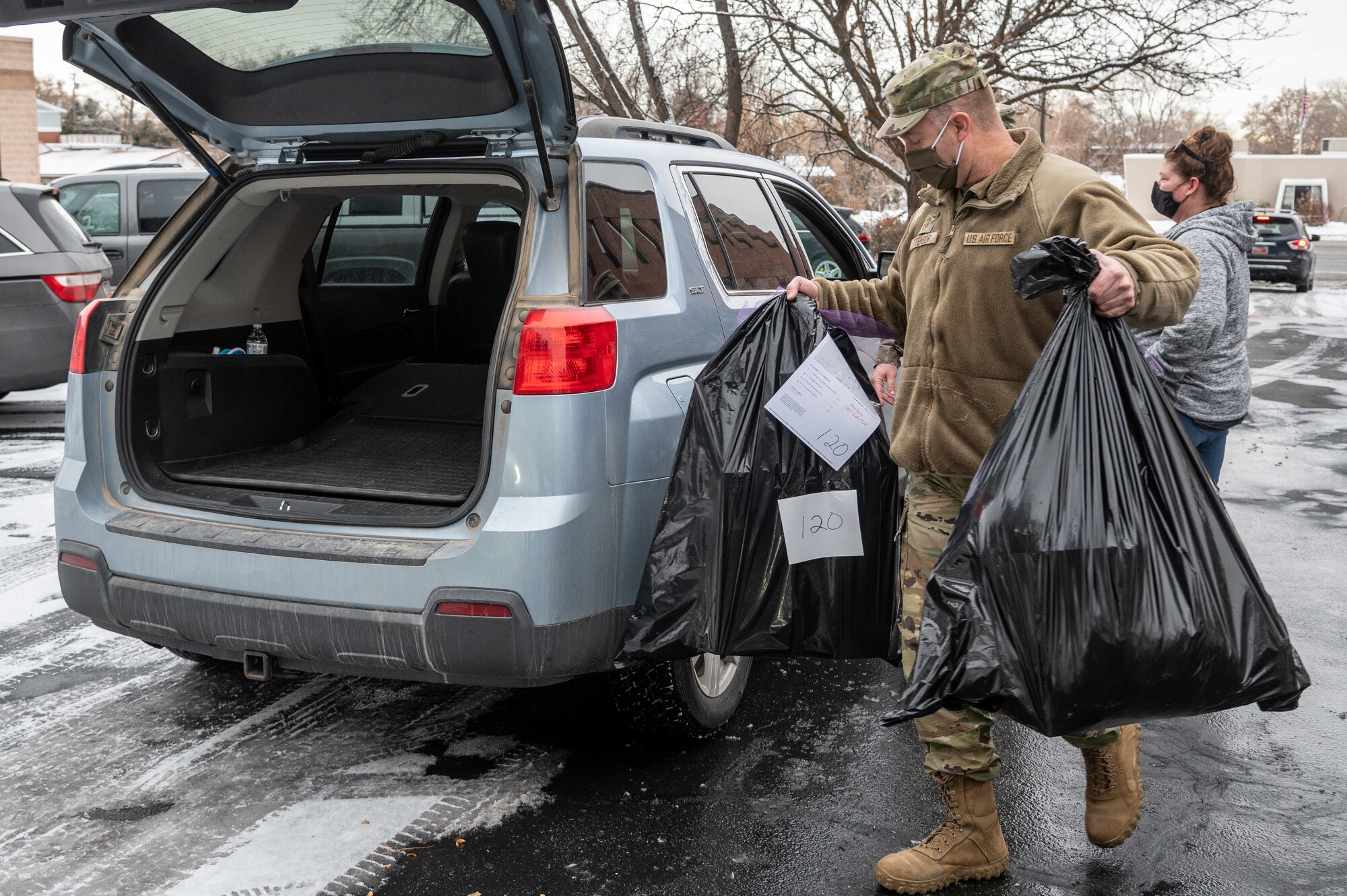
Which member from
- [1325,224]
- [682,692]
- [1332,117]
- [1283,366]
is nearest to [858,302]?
[682,692]

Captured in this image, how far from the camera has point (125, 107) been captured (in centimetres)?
6700

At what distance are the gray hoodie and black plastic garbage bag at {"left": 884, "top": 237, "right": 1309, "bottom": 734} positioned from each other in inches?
62.6

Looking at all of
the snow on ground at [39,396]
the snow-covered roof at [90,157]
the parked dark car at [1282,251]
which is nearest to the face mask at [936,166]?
the snow on ground at [39,396]

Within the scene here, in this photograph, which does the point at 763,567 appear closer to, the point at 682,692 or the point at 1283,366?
the point at 682,692

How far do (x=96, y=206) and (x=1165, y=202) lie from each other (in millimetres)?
10999

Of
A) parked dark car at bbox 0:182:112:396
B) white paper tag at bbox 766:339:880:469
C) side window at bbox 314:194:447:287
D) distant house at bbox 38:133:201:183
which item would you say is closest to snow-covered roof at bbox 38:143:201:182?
distant house at bbox 38:133:201:183

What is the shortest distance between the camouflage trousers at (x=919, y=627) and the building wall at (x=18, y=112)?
117 feet

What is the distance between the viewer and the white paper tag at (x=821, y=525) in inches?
121

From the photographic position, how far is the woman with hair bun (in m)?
3.93

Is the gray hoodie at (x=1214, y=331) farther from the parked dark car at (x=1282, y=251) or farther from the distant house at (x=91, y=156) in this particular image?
the distant house at (x=91, y=156)

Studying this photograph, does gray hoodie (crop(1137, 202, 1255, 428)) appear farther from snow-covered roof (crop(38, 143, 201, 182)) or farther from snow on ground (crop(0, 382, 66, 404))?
snow-covered roof (crop(38, 143, 201, 182))

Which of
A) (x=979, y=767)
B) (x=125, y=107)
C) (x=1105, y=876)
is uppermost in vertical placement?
(x=125, y=107)

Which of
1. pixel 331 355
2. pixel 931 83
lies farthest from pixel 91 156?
pixel 931 83

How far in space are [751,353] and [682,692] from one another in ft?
3.17
